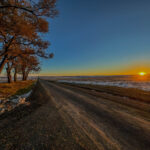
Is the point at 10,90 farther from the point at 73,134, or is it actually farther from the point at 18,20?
the point at 73,134

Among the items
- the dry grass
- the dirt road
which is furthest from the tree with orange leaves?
the dirt road

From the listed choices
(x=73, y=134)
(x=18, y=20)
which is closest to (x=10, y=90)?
(x=18, y=20)

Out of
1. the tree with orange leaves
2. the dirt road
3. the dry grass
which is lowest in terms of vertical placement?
the dirt road

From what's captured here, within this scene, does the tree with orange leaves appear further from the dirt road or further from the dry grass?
the dirt road

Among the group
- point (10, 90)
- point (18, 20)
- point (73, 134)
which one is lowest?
point (73, 134)

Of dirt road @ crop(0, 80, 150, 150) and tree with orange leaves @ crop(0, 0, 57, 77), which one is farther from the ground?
tree with orange leaves @ crop(0, 0, 57, 77)

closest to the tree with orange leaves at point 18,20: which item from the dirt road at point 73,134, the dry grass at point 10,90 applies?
Result: the dry grass at point 10,90

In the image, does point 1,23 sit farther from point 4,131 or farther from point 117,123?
point 117,123

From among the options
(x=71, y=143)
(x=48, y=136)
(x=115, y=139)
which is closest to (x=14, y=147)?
(x=48, y=136)

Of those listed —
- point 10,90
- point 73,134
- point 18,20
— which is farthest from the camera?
point 10,90

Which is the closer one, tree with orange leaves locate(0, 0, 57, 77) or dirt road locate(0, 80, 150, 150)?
dirt road locate(0, 80, 150, 150)

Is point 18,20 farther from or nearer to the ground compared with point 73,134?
farther from the ground

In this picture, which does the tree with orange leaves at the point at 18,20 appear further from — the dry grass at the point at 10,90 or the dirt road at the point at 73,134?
the dirt road at the point at 73,134

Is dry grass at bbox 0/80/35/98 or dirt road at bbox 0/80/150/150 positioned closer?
dirt road at bbox 0/80/150/150
